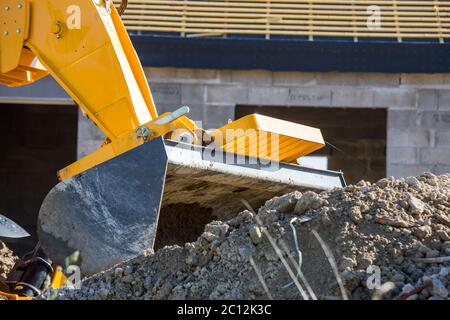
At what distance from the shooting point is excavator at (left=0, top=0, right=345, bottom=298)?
6.47 meters

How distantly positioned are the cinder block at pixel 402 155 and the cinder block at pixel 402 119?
0.29 metres

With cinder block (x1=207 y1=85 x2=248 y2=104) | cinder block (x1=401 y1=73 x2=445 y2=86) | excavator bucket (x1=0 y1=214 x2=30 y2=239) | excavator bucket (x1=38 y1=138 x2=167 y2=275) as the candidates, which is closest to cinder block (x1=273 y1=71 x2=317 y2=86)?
cinder block (x1=207 y1=85 x2=248 y2=104)

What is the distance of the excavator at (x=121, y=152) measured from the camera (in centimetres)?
647

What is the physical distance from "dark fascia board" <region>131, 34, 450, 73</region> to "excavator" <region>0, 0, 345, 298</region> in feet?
15.3

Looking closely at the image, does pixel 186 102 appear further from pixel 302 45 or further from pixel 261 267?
pixel 261 267

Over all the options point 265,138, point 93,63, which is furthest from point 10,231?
point 265,138

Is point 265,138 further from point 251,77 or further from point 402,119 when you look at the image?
point 402,119

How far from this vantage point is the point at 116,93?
722cm

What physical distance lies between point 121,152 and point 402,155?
6633mm

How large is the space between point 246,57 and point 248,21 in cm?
84

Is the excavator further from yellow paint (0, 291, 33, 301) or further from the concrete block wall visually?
the concrete block wall

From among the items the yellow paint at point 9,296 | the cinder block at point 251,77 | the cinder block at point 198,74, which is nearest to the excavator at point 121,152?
the yellow paint at point 9,296

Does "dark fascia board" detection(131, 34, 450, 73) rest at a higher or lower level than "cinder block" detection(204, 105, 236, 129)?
higher
